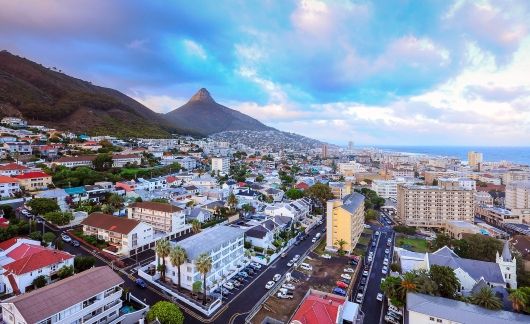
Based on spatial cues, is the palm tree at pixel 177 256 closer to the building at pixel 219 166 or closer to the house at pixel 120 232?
the house at pixel 120 232

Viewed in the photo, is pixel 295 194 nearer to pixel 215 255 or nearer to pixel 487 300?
pixel 215 255

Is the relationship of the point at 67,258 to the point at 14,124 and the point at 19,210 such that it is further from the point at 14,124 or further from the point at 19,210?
the point at 14,124

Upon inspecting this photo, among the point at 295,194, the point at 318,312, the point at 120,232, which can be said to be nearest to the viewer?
the point at 318,312

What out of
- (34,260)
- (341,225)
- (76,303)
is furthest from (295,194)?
(76,303)

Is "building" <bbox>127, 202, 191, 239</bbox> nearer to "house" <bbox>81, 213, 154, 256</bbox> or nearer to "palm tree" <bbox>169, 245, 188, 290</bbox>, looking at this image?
"house" <bbox>81, 213, 154, 256</bbox>

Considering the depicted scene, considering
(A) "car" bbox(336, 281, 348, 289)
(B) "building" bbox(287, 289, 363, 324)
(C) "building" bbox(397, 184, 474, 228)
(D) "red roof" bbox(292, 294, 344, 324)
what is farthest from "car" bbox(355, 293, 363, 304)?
(C) "building" bbox(397, 184, 474, 228)

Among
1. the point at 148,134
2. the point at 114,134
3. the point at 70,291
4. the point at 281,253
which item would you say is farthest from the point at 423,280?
the point at 148,134
